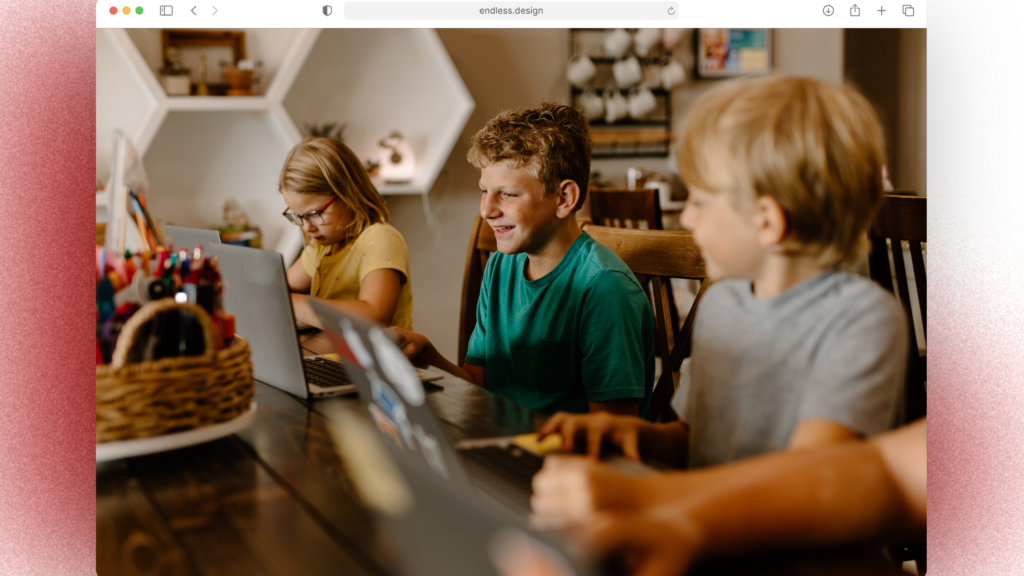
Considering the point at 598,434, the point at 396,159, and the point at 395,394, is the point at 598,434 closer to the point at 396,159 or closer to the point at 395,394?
the point at 395,394

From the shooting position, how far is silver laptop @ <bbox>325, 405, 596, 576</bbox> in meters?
0.28

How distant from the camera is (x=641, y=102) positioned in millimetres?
2184

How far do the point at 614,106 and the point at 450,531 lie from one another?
198 centimetres

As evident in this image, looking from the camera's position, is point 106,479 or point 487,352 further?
point 487,352

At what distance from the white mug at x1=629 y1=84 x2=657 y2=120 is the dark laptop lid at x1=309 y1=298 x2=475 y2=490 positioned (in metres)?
1.92

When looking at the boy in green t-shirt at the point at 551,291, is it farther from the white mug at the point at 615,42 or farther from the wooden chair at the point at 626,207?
the white mug at the point at 615,42

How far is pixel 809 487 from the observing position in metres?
0.34

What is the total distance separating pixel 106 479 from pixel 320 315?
218 millimetres

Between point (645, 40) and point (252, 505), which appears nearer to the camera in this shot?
point (252, 505)

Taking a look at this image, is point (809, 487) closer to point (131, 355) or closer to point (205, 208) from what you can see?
point (131, 355)

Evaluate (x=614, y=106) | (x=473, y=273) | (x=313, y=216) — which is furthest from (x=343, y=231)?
(x=614, y=106)

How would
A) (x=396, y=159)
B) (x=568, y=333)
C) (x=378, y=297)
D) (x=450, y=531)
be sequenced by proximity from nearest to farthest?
(x=450, y=531) < (x=568, y=333) < (x=378, y=297) < (x=396, y=159)

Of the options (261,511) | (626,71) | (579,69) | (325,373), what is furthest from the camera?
(626,71)

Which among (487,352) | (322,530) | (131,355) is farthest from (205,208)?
(322,530)
